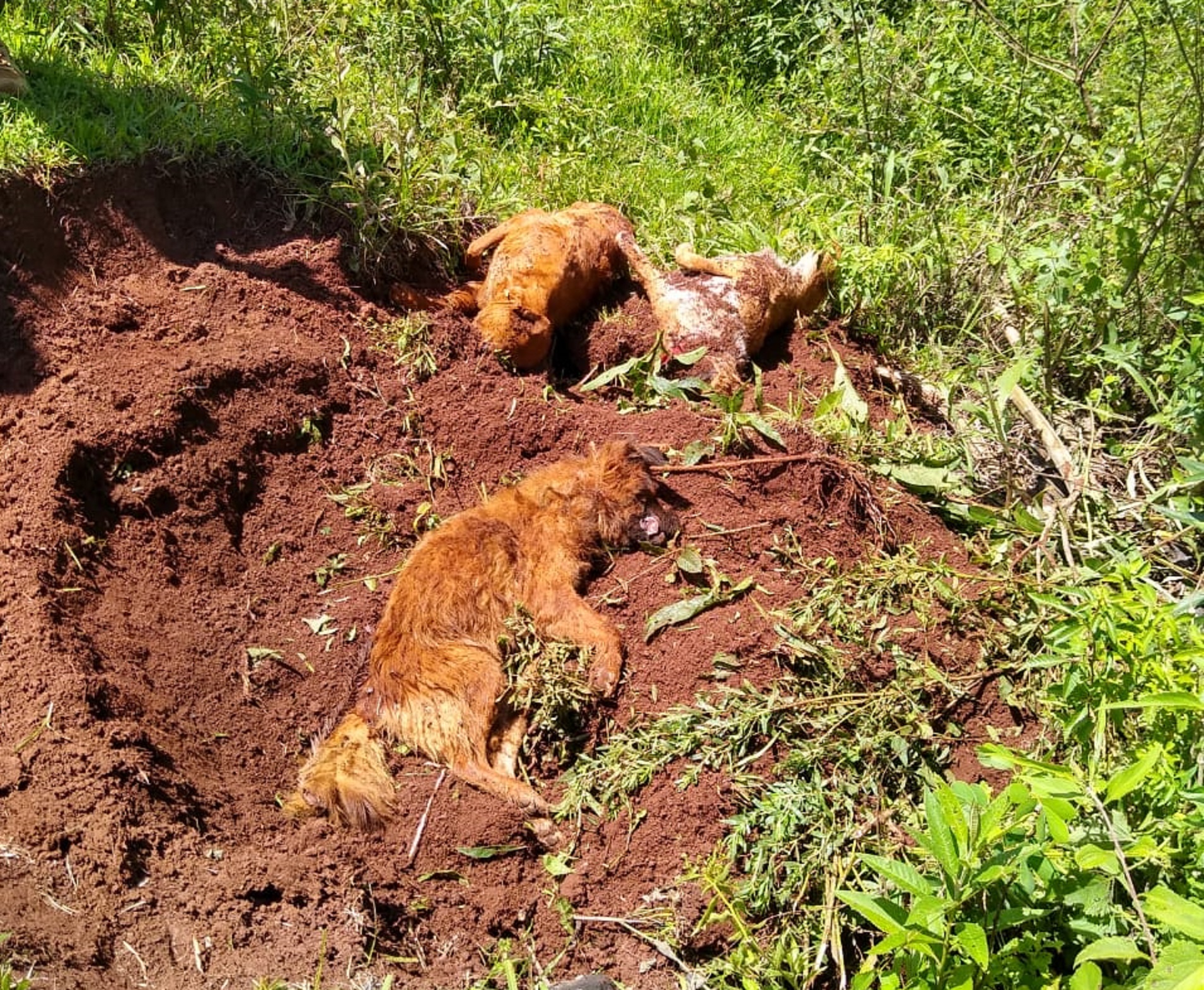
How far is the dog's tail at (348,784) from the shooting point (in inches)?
133

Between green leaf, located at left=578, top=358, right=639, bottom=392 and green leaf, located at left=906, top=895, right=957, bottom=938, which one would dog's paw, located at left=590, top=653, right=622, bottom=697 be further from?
green leaf, located at left=578, top=358, right=639, bottom=392

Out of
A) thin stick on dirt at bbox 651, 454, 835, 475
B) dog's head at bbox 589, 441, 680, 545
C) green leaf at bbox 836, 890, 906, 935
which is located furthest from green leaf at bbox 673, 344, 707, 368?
green leaf at bbox 836, 890, 906, 935

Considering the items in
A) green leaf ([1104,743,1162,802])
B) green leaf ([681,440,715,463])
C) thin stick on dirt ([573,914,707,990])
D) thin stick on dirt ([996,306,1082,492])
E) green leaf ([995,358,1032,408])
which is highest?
green leaf ([995,358,1032,408])

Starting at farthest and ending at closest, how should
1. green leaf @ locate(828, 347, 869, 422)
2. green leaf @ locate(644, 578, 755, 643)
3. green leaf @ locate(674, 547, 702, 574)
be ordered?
green leaf @ locate(828, 347, 869, 422) → green leaf @ locate(674, 547, 702, 574) → green leaf @ locate(644, 578, 755, 643)

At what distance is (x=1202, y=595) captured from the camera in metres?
3.26

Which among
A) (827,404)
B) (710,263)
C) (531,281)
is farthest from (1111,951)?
(710,263)

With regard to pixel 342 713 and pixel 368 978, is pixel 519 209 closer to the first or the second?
pixel 342 713

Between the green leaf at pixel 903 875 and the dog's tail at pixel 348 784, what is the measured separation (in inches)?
63.7

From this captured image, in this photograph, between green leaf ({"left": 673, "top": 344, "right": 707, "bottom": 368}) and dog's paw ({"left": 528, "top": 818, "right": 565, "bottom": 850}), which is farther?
green leaf ({"left": 673, "top": 344, "right": 707, "bottom": 368})

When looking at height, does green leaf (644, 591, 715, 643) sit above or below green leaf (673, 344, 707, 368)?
below

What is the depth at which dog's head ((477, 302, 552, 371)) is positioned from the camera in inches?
197

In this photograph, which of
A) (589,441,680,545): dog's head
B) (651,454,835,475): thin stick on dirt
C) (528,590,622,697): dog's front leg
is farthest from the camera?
(651,454,835,475): thin stick on dirt

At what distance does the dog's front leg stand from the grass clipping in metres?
0.04

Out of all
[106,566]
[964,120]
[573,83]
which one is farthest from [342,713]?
[964,120]
